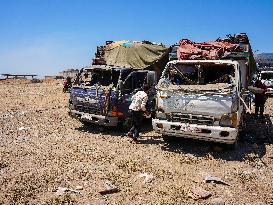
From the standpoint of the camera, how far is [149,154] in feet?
26.5

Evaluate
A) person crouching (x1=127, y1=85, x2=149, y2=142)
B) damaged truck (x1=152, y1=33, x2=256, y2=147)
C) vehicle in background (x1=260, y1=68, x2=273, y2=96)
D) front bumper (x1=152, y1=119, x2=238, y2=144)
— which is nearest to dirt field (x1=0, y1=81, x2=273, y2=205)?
person crouching (x1=127, y1=85, x2=149, y2=142)

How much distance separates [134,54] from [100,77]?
10.8 ft

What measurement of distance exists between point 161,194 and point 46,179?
224 cm

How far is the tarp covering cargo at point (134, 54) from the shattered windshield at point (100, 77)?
2567 millimetres

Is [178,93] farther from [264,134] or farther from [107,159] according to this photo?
[264,134]

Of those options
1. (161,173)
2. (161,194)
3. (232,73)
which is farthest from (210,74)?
(161,194)

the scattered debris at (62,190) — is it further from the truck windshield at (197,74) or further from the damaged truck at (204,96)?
the truck windshield at (197,74)

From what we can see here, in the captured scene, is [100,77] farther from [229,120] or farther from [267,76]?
[267,76]

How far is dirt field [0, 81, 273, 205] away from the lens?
218 inches

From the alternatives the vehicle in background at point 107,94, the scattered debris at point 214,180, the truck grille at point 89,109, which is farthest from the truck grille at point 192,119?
the truck grille at point 89,109

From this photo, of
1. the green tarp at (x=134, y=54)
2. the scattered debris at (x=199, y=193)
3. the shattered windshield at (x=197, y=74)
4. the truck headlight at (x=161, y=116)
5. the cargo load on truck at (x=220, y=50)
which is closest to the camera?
the scattered debris at (x=199, y=193)

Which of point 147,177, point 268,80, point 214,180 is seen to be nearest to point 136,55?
point 147,177

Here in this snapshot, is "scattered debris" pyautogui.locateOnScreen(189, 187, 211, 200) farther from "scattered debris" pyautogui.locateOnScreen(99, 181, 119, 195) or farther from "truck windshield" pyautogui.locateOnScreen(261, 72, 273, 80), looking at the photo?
"truck windshield" pyautogui.locateOnScreen(261, 72, 273, 80)

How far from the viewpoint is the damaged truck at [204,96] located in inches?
291
